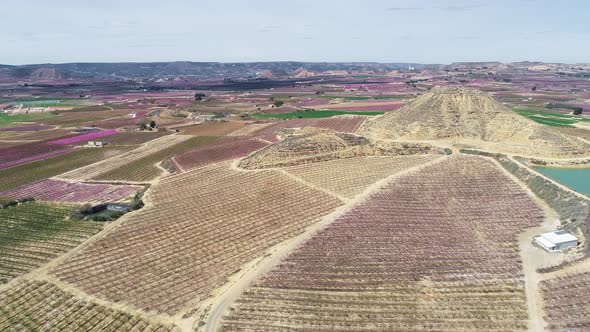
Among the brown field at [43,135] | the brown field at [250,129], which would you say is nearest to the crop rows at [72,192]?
the brown field at [250,129]

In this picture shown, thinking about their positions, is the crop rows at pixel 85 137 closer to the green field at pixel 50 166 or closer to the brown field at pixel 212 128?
the green field at pixel 50 166

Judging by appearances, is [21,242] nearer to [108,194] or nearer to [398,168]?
[108,194]

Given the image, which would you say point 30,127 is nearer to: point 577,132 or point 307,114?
point 307,114

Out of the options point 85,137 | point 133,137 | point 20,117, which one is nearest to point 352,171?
point 133,137

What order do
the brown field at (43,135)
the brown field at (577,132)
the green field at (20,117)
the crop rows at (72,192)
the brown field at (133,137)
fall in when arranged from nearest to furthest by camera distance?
the crop rows at (72,192) < the brown field at (577,132) < the brown field at (133,137) < the brown field at (43,135) < the green field at (20,117)

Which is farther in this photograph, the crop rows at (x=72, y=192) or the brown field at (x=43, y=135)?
the brown field at (x=43, y=135)

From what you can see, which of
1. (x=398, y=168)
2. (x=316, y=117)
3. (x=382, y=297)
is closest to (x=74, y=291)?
(x=382, y=297)

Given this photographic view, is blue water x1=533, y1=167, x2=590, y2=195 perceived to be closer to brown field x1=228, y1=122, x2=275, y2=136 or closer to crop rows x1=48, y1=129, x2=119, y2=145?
brown field x1=228, y1=122, x2=275, y2=136
